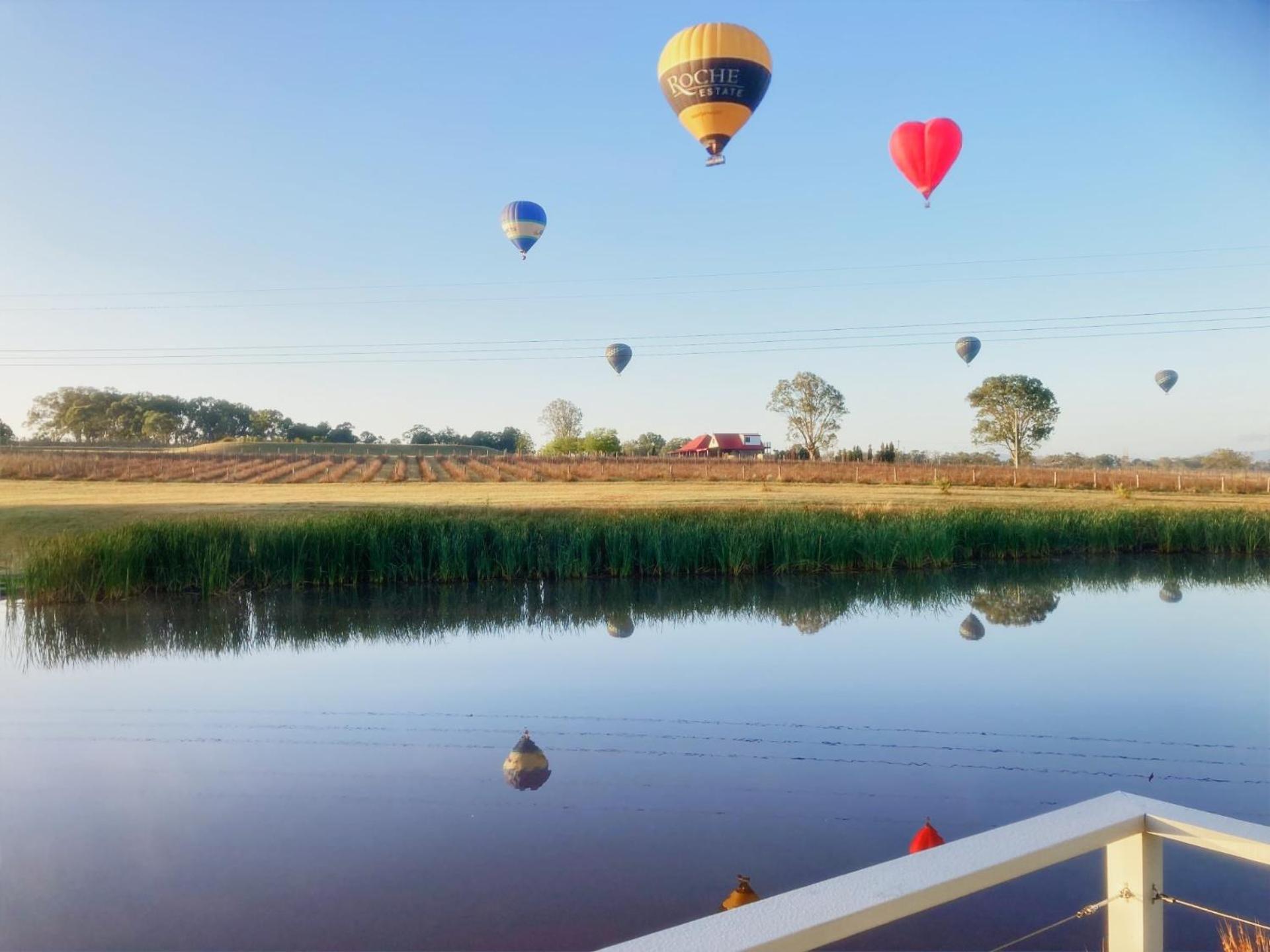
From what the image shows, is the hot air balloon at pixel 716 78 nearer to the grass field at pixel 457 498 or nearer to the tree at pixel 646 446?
the grass field at pixel 457 498

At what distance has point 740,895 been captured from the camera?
3082 millimetres

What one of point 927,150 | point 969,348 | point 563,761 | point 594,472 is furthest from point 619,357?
point 563,761

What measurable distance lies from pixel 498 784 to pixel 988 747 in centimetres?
257

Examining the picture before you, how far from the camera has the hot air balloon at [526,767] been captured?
4.61 metres

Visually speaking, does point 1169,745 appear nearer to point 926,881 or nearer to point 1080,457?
point 926,881

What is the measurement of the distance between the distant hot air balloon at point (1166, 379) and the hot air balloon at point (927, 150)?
952 inches

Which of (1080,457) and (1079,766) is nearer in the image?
(1079,766)

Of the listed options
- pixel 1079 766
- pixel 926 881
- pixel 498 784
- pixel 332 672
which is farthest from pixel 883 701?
pixel 926 881

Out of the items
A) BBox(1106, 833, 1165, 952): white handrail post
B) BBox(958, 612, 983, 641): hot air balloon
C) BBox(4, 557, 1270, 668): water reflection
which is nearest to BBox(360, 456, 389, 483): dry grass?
BBox(4, 557, 1270, 668): water reflection

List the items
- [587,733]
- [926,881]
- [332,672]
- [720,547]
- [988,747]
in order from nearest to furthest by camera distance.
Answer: [926,881]
[988,747]
[587,733]
[332,672]
[720,547]

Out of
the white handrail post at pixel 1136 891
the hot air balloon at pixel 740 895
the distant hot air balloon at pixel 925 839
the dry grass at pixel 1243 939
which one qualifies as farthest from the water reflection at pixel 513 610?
the white handrail post at pixel 1136 891

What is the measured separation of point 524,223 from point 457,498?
642cm

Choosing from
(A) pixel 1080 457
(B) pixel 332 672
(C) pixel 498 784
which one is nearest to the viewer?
(C) pixel 498 784

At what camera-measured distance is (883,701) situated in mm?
6145
